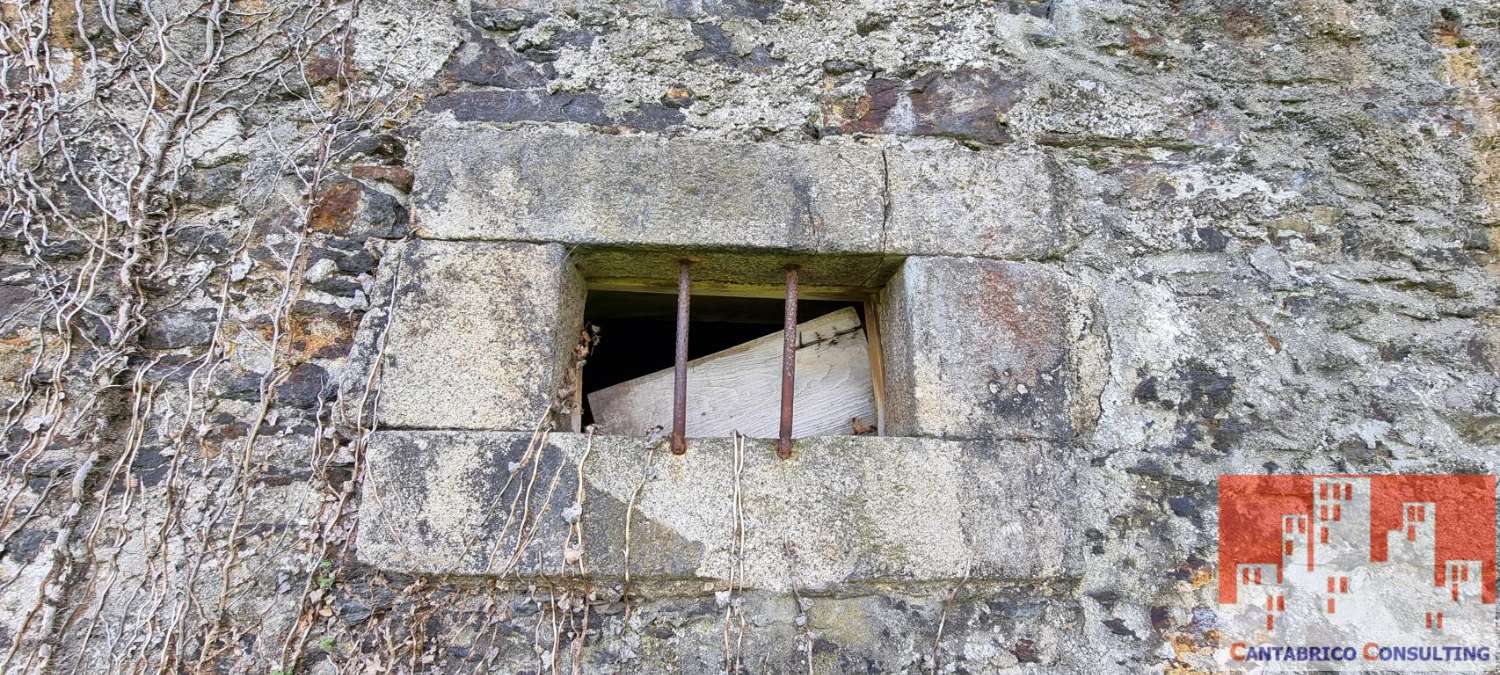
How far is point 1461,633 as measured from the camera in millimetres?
1611

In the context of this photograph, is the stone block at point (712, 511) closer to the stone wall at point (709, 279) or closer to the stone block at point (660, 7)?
the stone wall at point (709, 279)

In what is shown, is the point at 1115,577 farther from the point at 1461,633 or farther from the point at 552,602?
the point at 552,602

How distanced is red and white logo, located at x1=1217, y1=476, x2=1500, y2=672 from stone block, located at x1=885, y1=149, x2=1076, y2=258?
2.33ft

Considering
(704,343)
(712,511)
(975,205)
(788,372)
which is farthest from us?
(704,343)

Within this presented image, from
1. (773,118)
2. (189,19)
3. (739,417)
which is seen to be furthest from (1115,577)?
(189,19)

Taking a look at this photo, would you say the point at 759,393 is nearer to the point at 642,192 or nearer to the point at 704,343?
the point at 642,192

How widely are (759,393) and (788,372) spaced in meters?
0.27

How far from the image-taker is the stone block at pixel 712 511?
1.51 meters

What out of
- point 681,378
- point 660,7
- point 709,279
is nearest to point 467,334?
point 681,378

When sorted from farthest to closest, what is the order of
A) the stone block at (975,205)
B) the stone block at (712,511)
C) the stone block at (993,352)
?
the stone block at (975,205) → the stone block at (993,352) → the stone block at (712,511)

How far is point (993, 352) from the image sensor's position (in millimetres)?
1700

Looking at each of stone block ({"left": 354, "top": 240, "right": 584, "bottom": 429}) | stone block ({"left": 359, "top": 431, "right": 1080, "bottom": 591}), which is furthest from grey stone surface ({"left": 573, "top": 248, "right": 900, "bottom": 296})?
stone block ({"left": 359, "top": 431, "right": 1080, "bottom": 591})

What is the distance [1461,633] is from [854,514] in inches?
53.1

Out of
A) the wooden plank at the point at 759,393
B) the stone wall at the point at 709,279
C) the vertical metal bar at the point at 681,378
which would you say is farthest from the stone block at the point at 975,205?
the vertical metal bar at the point at 681,378
